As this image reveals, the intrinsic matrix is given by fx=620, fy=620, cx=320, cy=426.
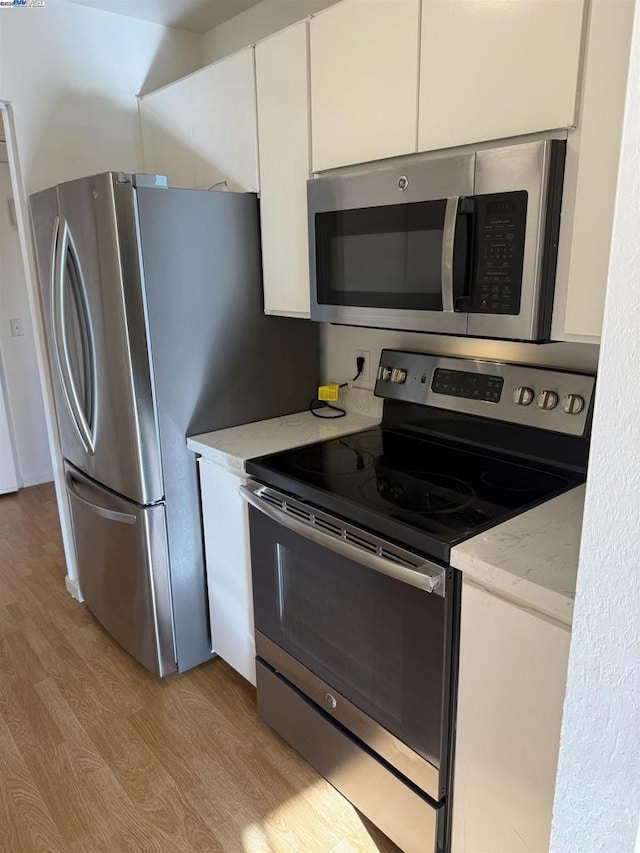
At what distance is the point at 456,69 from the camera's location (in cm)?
140

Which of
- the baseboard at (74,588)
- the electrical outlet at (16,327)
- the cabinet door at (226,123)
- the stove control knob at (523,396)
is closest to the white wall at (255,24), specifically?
the cabinet door at (226,123)

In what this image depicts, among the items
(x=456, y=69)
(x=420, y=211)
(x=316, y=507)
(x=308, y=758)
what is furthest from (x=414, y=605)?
(x=456, y=69)

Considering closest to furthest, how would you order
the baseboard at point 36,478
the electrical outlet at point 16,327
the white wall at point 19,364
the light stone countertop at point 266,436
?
1. the light stone countertop at point 266,436
2. the white wall at point 19,364
3. the electrical outlet at point 16,327
4. the baseboard at point 36,478

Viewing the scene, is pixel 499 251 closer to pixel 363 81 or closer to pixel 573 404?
pixel 573 404

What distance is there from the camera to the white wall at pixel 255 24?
2209 millimetres

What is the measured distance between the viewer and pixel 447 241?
4.65 feet

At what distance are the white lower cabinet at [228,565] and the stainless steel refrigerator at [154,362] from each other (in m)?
0.08

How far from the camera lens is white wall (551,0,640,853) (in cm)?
63

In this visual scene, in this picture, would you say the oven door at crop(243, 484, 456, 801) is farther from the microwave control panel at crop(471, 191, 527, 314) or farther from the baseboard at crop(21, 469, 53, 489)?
the baseboard at crop(21, 469, 53, 489)

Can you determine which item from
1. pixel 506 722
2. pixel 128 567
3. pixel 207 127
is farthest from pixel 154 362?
pixel 506 722

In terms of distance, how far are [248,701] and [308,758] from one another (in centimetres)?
40

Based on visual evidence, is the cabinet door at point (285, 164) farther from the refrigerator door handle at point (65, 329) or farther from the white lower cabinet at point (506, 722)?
the white lower cabinet at point (506, 722)

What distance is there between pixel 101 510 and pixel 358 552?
1.24 metres

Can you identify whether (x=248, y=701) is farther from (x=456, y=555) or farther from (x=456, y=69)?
(x=456, y=69)
